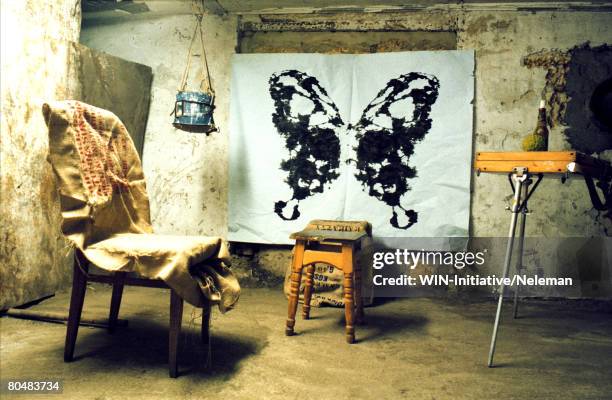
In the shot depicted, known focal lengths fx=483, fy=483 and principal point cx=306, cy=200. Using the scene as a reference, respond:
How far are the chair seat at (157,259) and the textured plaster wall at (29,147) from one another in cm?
135

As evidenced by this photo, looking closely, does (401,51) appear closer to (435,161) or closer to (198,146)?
(435,161)

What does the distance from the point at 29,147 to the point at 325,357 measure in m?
2.40

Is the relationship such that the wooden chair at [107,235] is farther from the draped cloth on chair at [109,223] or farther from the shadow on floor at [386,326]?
the shadow on floor at [386,326]

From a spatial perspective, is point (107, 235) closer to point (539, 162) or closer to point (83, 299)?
point (83, 299)

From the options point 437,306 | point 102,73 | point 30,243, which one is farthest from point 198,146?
point 437,306

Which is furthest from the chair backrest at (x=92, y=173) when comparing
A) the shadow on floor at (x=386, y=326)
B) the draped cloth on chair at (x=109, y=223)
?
the shadow on floor at (x=386, y=326)

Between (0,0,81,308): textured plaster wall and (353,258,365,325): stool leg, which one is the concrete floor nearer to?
(353,258,365,325): stool leg

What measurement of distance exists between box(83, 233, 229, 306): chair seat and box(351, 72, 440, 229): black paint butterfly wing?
2.14 m

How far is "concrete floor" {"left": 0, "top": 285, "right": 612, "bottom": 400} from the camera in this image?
212 centimetres

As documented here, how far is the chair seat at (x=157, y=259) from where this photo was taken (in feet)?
6.77

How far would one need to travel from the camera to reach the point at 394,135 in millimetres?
4027

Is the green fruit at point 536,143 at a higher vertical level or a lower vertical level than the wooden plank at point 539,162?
higher

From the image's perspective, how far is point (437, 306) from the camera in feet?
12.1

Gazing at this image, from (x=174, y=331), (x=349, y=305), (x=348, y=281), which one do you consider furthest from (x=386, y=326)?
(x=174, y=331)
